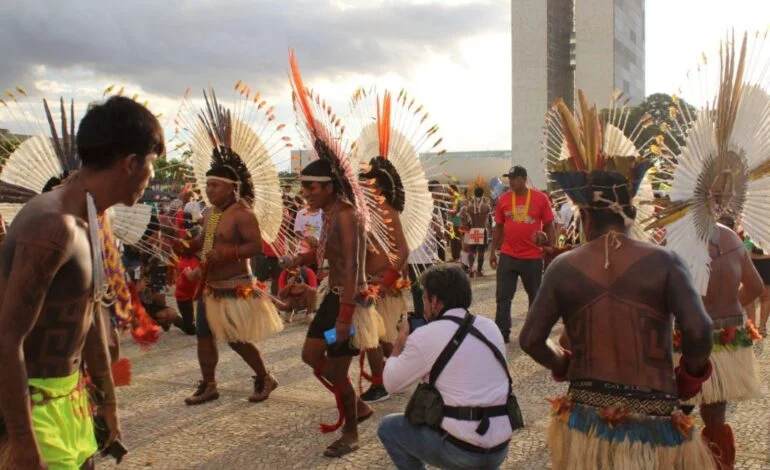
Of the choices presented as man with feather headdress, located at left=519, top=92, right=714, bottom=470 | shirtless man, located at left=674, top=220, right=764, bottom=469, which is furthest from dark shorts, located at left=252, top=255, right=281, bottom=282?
man with feather headdress, located at left=519, top=92, right=714, bottom=470

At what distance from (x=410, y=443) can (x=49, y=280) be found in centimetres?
190

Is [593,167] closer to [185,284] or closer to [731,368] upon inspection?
[731,368]

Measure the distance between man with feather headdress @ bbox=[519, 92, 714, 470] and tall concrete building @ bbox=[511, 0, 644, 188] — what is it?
6493cm

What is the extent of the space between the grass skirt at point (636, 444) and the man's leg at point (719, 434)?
1.22m

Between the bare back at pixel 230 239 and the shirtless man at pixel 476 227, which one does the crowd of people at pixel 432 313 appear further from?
the shirtless man at pixel 476 227

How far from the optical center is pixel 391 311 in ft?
21.2

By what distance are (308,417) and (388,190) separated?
2106mm

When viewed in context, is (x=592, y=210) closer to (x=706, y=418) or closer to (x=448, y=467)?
(x=448, y=467)

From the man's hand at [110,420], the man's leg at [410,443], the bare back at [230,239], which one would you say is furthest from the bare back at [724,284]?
the bare back at [230,239]

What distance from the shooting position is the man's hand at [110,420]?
2844mm

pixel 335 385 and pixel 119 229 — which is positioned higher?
pixel 119 229

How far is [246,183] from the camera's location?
6.27 m

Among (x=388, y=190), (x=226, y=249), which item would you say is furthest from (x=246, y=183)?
(x=388, y=190)

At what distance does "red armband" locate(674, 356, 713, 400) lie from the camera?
116 inches
